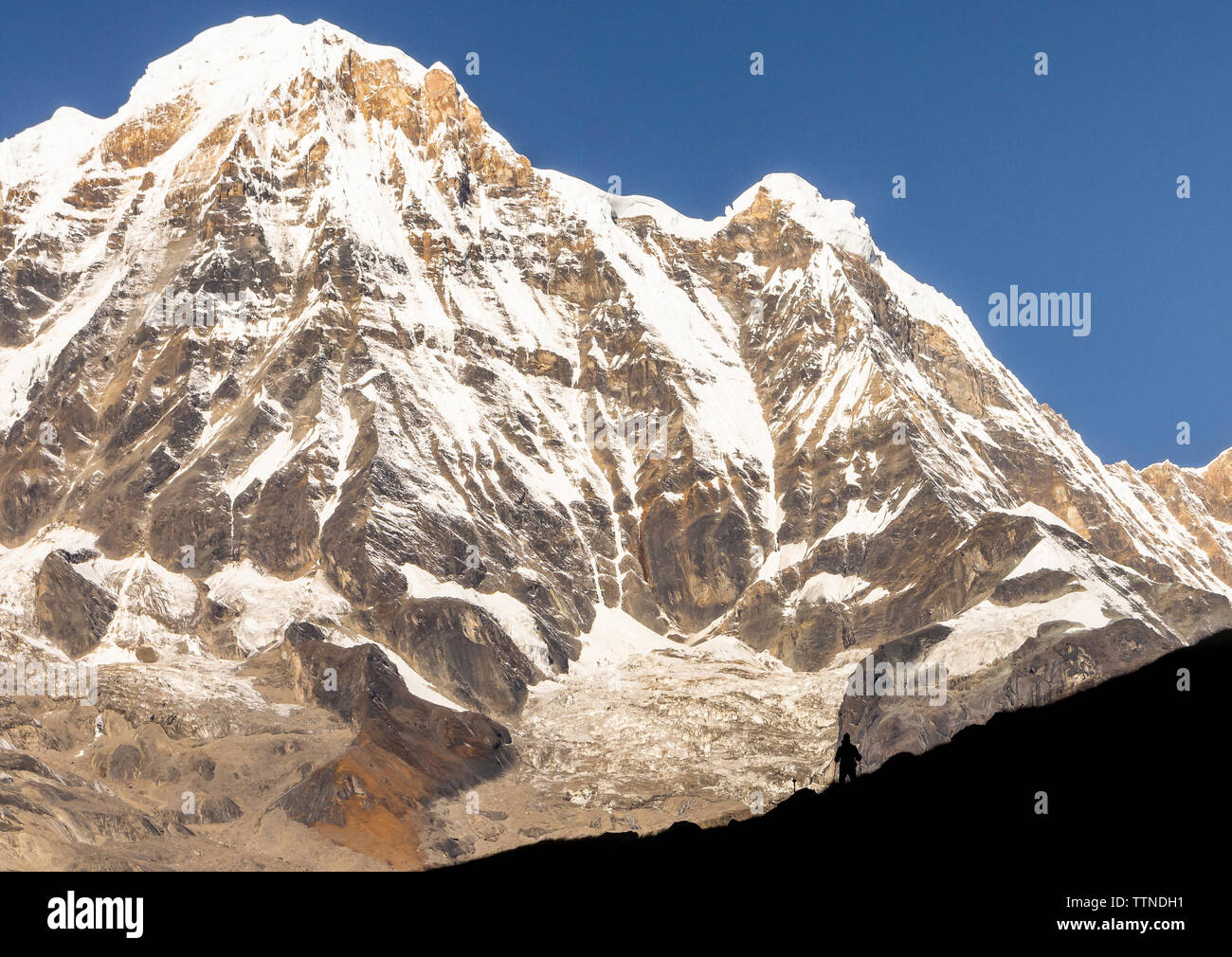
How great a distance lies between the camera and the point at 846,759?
59844mm

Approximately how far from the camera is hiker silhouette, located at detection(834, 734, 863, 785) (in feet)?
195

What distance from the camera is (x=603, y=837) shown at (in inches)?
2589

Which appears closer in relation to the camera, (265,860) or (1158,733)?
(1158,733)

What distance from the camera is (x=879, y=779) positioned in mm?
65562

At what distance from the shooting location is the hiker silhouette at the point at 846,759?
5931 cm
